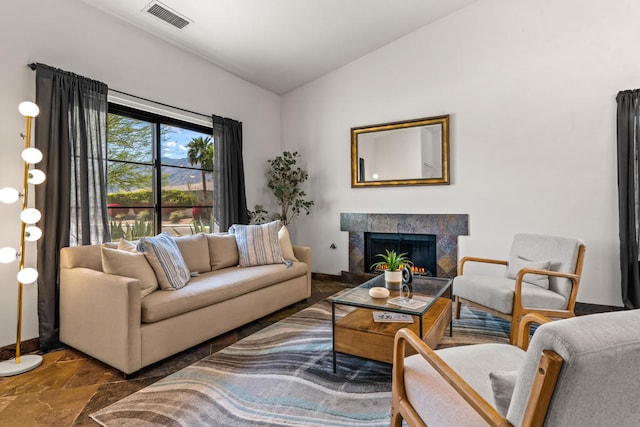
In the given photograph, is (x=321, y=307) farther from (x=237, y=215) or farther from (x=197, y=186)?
(x=197, y=186)

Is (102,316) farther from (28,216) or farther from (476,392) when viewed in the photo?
(476,392)

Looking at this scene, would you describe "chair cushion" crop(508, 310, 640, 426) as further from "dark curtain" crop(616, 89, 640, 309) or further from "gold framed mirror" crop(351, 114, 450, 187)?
"gold framed mirror" crop(351, 114, 450, 187)

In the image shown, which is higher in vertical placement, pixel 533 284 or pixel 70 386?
pixel 533 284

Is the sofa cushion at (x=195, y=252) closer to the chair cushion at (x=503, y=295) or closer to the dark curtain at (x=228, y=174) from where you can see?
the dark curtain at (x=228, y=174)

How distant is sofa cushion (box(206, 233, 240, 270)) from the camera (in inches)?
139

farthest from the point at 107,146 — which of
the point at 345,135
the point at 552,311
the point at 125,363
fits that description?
the point at 552,311

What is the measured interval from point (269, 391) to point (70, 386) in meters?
1.24

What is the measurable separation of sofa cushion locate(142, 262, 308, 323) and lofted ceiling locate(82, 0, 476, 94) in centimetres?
251

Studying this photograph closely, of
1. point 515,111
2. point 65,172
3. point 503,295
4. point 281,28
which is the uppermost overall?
point 281,28

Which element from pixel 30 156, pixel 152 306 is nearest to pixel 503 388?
pixel 152 306

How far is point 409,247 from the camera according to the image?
14.9 feet

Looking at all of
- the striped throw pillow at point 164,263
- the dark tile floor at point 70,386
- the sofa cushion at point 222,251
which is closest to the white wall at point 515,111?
the sofa cushion at point 222,251

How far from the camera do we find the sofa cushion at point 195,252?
3225 millimetres

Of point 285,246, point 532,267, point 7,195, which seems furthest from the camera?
point 285,246
